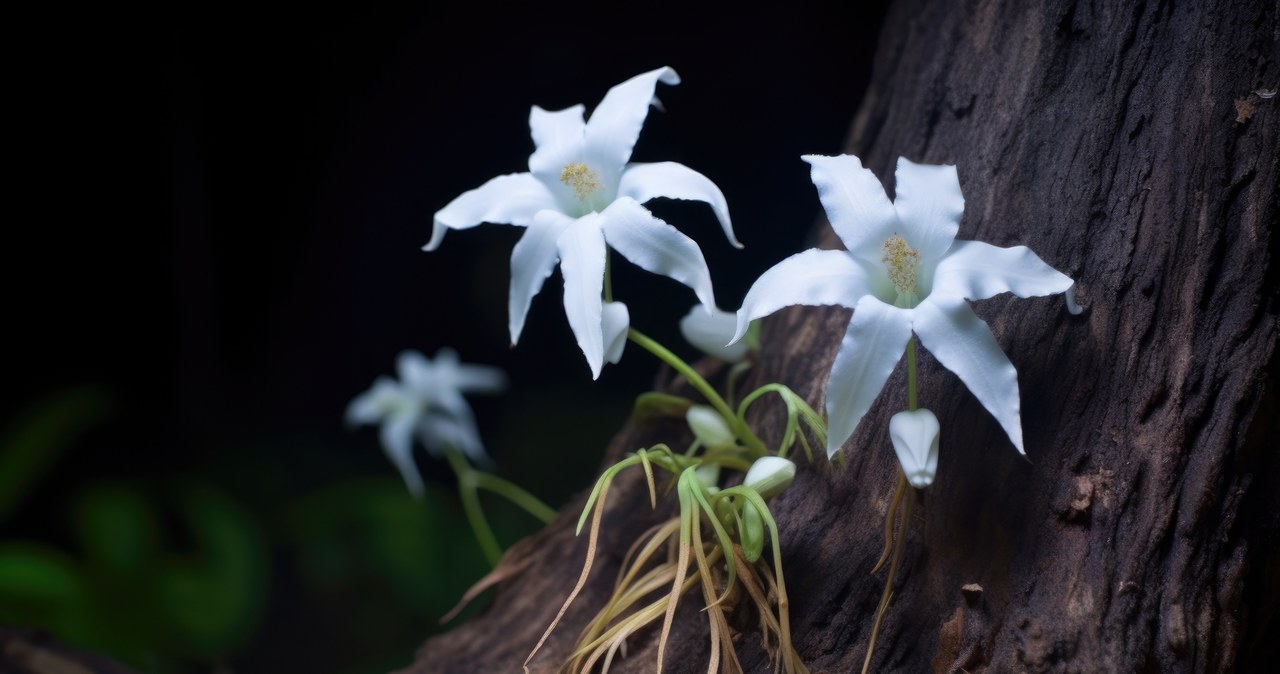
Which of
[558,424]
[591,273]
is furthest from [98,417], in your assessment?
[591,273]

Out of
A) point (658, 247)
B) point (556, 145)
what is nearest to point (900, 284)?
point (658, 247)

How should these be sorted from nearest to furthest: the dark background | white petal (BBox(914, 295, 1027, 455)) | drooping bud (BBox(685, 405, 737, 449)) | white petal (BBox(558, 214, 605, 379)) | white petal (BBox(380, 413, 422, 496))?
1. white petal (BBox(914, 295, 1027, 455))
2. white petal (BBox(558, 214, 605, 379))
3. drooping bud (BBox(685, 405, 737, 449))
4. white petal (BBox(380, 413, 422, 496))
5. the dark background

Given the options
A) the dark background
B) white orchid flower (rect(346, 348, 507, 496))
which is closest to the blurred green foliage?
the dark background

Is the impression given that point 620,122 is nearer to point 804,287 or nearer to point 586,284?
point 586,284

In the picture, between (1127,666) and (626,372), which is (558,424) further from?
(1127,666)

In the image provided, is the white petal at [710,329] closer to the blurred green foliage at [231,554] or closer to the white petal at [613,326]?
the white petal at [613,326]

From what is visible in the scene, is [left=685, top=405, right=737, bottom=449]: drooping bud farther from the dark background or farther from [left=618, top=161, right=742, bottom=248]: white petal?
the dark background
